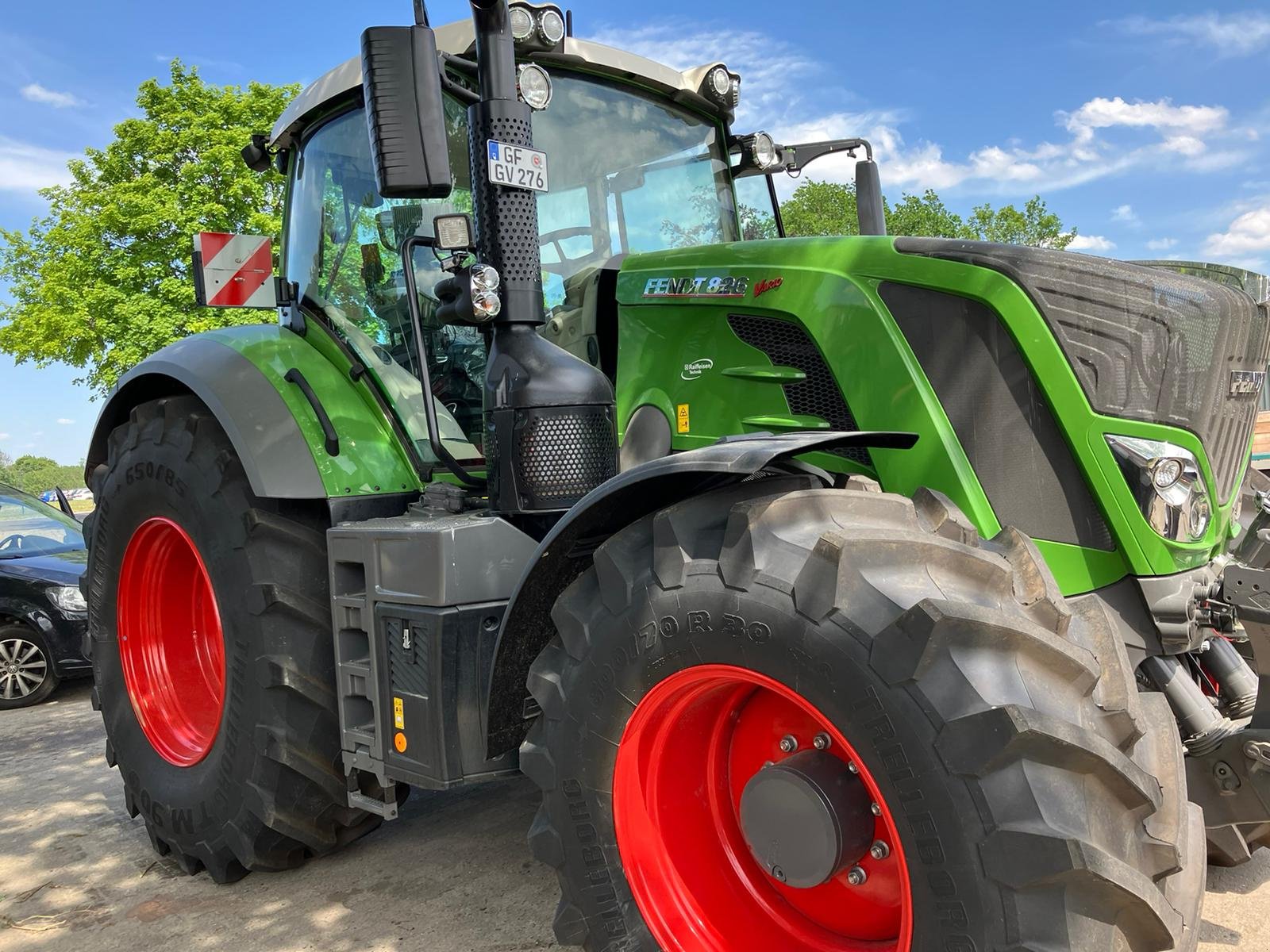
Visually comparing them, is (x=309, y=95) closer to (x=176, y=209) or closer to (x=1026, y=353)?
(x=1026, y=353)

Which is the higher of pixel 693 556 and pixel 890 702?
pixel 693 556

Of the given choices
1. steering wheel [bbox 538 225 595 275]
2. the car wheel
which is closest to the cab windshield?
steering wheel [bbox 538 225 595 275]

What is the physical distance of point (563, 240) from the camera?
3502 mm

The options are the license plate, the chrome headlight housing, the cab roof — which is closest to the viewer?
the chrome headlight housing

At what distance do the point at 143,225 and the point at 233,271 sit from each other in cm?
1769

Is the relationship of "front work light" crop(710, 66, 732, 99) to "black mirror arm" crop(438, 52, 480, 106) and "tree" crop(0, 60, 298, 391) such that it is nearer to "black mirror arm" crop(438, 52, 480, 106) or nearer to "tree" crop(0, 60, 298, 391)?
"black mirror arm" crop(438, 52, 480, 106)

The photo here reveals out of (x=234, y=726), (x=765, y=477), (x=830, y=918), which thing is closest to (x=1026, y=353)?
(x=765, y=477)

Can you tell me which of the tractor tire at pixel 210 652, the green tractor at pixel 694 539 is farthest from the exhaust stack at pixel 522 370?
the tractor tire at pixel 210 652

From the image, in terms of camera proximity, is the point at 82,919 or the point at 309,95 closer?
the point at 82,919

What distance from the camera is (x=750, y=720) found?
2490 mm

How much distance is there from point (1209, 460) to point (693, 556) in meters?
1.31

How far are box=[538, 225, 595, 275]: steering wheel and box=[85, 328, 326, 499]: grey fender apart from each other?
1.01m

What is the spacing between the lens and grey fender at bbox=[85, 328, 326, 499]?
333cm

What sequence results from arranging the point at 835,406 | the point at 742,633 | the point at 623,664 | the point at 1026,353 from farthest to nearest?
1. the point at 835,406
2. the point at 1026,353
3. the point at 623,664
4. the point at 742,633
